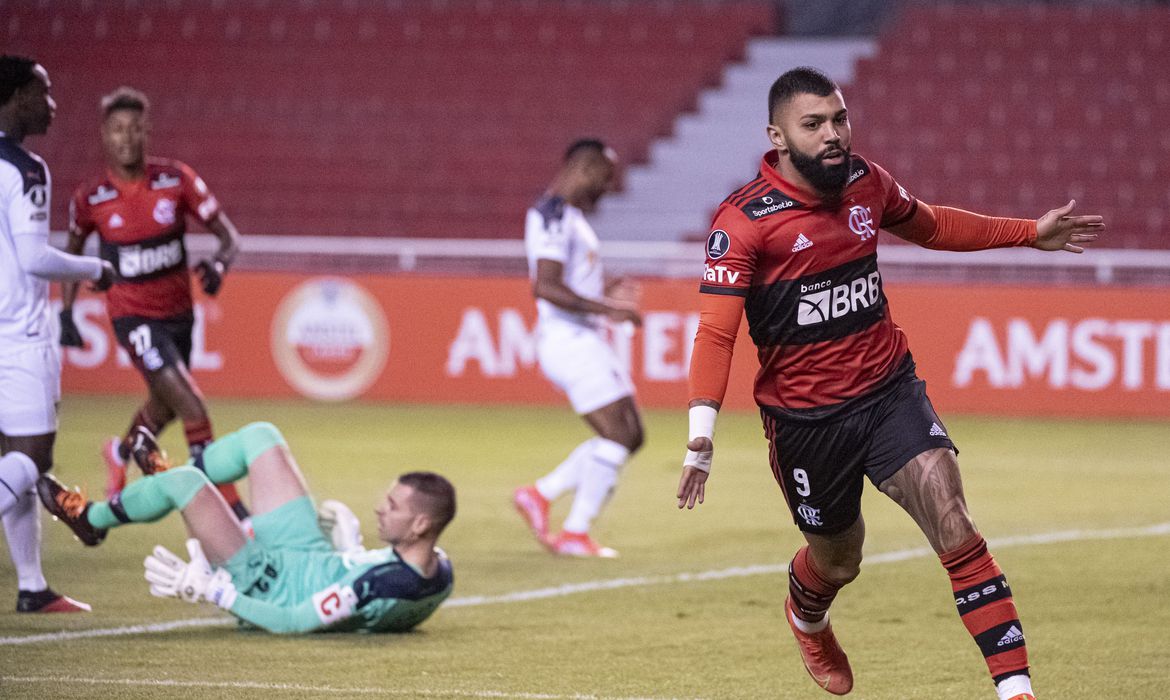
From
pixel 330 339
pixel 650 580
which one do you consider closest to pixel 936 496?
pixel 650 580

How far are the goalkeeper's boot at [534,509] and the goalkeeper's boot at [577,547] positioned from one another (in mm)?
131

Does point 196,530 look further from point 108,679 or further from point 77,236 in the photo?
point 77,236

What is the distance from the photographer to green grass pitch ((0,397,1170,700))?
6012 millimetres

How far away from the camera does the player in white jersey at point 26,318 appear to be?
22.8ft

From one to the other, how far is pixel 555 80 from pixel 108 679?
18.1 metres

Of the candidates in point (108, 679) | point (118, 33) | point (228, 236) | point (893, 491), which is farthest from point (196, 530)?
point (118, 33)

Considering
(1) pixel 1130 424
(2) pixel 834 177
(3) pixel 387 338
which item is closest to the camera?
(2) pixel 834 177

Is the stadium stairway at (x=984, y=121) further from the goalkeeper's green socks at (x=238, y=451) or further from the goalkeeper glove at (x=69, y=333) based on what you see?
the goalkeeper's green socks at (x=238, y=451)

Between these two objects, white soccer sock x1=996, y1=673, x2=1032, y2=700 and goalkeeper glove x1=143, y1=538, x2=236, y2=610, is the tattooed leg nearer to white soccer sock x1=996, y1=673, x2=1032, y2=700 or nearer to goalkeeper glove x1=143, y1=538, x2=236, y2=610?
white soccer sock x1=996, y1=673, x2=1032, y2=700

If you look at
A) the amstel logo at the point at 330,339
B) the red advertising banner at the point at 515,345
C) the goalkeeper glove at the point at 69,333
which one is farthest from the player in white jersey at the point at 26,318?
the amstel logo at the point at 330,339

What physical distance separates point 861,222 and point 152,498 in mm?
3123

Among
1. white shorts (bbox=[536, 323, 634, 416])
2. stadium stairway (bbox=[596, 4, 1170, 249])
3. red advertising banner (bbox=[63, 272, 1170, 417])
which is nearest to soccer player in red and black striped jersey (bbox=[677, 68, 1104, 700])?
white shorts (bbox=[536, 323, 634, 416])

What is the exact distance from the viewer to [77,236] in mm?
9453

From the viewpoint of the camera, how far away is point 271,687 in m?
5.81
